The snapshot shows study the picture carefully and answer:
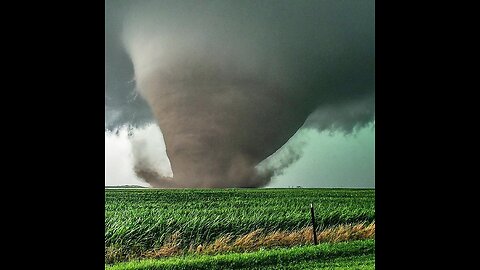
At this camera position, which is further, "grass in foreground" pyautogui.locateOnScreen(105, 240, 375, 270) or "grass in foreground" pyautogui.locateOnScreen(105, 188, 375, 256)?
"grass in foreground" pyautogui.locateOnScreen(105, 188, 375, 256)

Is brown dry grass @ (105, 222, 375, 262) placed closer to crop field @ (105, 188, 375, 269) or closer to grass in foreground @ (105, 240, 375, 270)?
crop field @ (105, 188, 375, 269)

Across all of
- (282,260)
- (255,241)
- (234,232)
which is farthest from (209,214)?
(282,260)

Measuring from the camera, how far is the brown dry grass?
6496mm

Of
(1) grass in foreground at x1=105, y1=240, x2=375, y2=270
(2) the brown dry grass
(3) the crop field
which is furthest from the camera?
(2) the brown dry grass

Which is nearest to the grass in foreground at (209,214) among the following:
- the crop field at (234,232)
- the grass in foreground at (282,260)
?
the crop field at (234,232)

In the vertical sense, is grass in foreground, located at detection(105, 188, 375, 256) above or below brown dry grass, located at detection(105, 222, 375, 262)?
above

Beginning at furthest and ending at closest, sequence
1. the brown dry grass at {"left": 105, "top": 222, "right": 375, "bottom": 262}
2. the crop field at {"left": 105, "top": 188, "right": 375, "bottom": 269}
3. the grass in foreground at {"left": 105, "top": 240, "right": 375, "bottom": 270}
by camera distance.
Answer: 1. the brown dry grass at {"left": 105, "top": 222, "right": 375, "bottom": 262}
2. the crop field at {"left": 105, "top": 188, "right": 375, "bottom": 269}
3. the grass in foreground at {"left": 105, "top": 240, "right": 375, "bottom": 270}

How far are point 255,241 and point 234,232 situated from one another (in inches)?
20.1

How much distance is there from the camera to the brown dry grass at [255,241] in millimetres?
6496

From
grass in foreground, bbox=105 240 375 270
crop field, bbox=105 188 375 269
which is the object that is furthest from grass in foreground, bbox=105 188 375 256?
grass in foreground, bbox=105 240 375 270

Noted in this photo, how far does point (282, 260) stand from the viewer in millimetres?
5340
